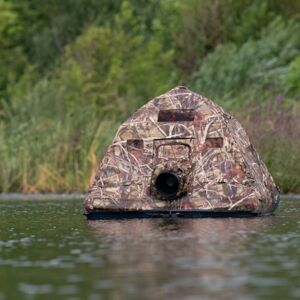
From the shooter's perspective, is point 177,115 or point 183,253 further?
point 177,115

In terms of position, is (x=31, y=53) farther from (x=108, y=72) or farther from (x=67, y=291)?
(x=67, y=291)

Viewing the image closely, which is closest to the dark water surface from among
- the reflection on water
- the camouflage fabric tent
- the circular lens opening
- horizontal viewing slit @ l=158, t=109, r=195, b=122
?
the reflection on water

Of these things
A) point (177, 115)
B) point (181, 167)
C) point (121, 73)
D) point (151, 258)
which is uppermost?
point (121, 73)

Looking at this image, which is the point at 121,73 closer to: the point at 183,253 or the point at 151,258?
the point at 183,253

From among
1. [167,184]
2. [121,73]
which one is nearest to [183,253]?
[167,184]

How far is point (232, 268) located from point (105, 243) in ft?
11.4

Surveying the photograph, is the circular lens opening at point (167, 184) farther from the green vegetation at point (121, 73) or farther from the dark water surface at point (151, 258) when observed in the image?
the green vegetation at point (121, 73)

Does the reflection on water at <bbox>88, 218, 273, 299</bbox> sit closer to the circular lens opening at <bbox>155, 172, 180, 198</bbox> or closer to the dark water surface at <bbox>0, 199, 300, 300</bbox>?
the dark water surface at <bbox>0, 199, 300, 300</bbox>

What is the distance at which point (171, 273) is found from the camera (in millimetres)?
12492

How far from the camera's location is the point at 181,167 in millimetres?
22266

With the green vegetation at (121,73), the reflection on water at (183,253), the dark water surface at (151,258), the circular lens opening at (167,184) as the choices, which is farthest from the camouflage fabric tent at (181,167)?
the green vegetation at (121,73)

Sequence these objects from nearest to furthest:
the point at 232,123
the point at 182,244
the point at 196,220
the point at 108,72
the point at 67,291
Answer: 1. the point at 67,291
2. the point at 182,244
3. the point at 196,220
4. the point at 232,123
5. the point at 108,72

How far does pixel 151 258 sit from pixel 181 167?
832 centimetres

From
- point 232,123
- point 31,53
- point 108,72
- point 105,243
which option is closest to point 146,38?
point 31,53
